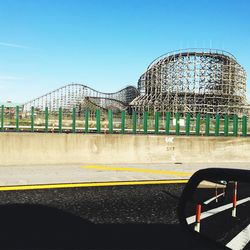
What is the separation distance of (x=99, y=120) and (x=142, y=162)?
3.03 m

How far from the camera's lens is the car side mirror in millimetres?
2342

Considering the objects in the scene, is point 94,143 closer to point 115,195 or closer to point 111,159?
point 111,159

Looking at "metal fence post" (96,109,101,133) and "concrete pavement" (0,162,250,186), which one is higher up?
"metal fence post" (96,109,101,133)

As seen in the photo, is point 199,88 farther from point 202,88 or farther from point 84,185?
point 84,185

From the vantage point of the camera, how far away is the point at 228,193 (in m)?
2.77

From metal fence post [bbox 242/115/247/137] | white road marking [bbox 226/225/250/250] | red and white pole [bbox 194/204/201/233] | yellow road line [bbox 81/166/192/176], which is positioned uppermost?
metal fence post [bbox 242/115/247/137]

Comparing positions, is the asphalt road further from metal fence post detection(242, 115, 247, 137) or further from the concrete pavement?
metal fence post detection(242, 115, 247, 137)

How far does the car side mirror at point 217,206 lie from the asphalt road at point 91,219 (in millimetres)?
988

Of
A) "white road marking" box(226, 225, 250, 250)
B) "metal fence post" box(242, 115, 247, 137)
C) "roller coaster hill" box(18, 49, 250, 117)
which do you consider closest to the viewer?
"white road marking" box(226, 225, 250, 250)

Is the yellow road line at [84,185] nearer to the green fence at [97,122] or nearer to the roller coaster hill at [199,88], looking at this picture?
the green fence at [97,122]

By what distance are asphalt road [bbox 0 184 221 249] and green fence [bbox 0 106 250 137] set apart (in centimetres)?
675

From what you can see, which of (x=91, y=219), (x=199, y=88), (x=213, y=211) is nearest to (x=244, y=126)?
(x=91, y=219)

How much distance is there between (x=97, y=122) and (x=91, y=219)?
9.99 m

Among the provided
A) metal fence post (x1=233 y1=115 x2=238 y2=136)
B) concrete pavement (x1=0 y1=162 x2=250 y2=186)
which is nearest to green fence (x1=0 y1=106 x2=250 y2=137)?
metal fence post (x1=233 y1=115 x2=238 y2=136)
